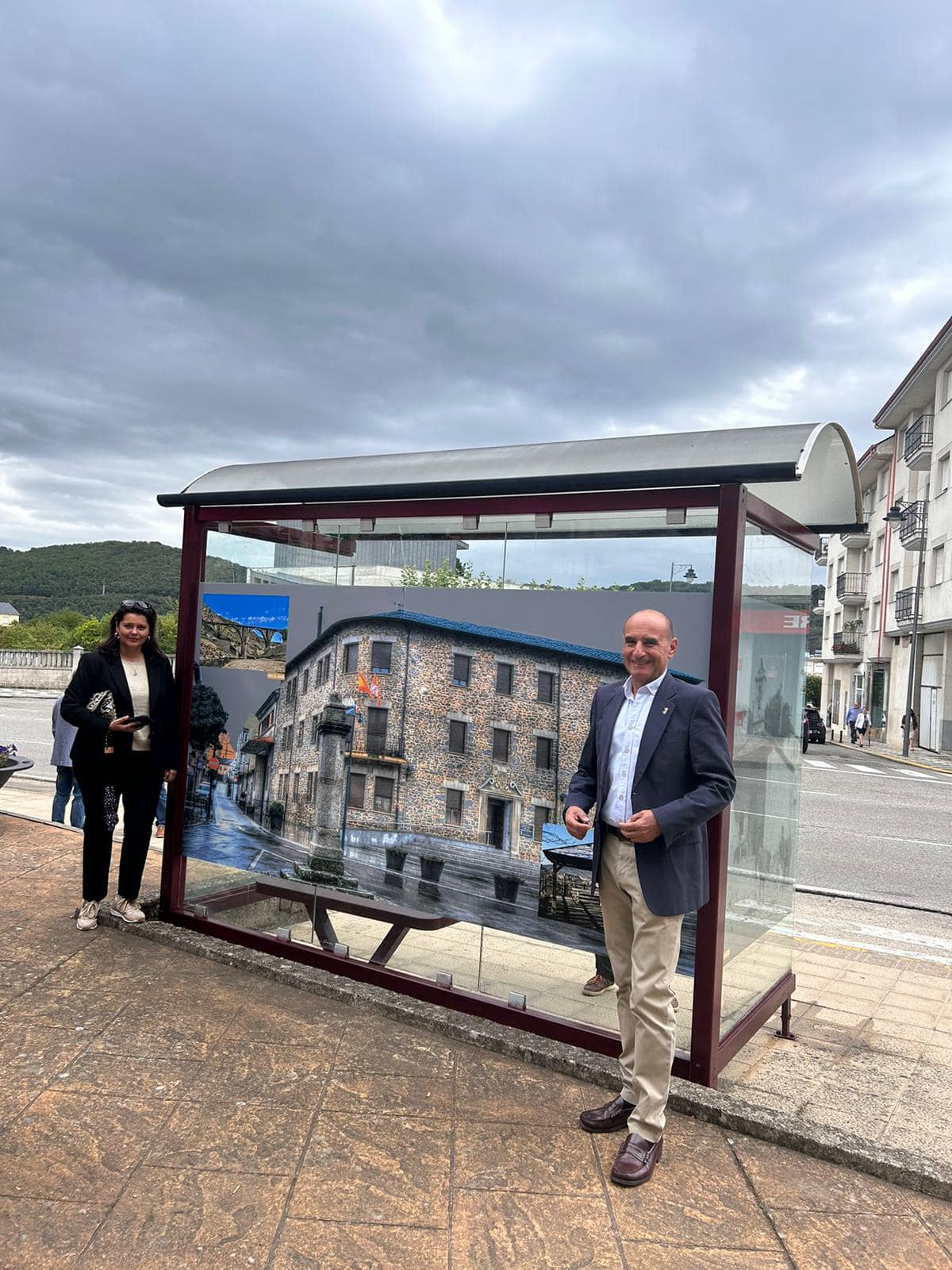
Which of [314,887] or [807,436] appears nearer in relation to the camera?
[807,436]

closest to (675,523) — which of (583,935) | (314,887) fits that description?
(583,935)

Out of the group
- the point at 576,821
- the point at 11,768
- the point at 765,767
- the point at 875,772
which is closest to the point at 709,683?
the point at 765,767

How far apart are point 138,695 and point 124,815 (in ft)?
2.14

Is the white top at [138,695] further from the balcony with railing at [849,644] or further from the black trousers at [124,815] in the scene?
the balcony with railing at [849,644]

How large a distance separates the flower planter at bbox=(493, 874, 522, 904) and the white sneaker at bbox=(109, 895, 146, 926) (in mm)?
2221

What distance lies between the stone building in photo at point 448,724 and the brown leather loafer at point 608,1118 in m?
1.10

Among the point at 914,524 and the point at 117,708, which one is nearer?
the point at 117,708

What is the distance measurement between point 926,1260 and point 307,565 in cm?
390

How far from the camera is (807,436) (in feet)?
12.7

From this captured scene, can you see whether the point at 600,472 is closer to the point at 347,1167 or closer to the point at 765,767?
the point at 765,767

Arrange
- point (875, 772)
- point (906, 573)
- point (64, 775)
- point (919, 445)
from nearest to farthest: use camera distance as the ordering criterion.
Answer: point (64, 775) → point (875, 772) → point (919, 445) → point (906, 573)

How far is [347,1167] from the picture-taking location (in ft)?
10.5

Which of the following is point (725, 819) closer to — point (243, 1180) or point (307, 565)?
point (243, 1180)

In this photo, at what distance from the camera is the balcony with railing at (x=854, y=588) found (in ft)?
175
